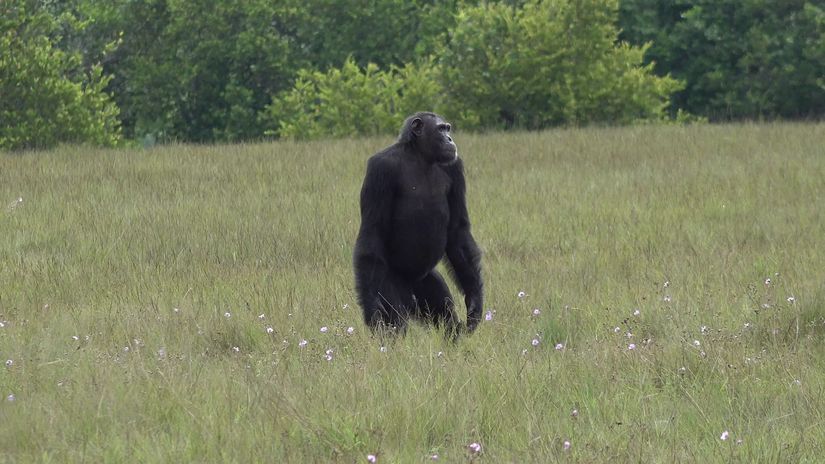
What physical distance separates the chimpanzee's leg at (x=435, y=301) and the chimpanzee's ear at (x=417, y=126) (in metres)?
0.82

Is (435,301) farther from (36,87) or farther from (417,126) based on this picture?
(36,87)

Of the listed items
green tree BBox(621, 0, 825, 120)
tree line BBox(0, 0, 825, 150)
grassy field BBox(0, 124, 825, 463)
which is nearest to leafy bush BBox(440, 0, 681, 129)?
tree line BBox(0, 0, 825, 150)

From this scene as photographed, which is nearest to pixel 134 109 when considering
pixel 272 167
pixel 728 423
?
pixel 272 167

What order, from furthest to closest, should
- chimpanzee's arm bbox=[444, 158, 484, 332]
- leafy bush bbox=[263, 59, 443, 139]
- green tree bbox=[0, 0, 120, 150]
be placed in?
leafy bush bbox=[263, 59, 443, 139]
green tree bbox=[0, 0, 120, 150]
chimpanzee's arm bbox=[444, 158, 484, 332]

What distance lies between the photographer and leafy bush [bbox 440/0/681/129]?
30562mm

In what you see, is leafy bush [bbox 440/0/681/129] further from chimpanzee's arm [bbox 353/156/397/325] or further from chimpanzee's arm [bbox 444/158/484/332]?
chimpanzee's arm [bbox 353/156/397/325]

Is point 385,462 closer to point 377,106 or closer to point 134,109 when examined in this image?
point 377,106

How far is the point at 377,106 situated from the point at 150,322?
28426 mm

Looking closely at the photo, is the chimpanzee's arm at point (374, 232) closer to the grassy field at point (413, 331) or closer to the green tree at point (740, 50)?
the grassy field at point (413, 331)

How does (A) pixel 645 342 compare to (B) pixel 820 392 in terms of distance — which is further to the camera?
(A) pixel 645 342

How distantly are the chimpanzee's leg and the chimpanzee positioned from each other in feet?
0.14

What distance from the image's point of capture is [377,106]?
35.4 metres

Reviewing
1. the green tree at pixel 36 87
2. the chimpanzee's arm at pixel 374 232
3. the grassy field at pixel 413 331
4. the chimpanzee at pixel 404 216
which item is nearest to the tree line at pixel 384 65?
the green tree at pixel 36 87

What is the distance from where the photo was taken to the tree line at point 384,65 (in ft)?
96.5
